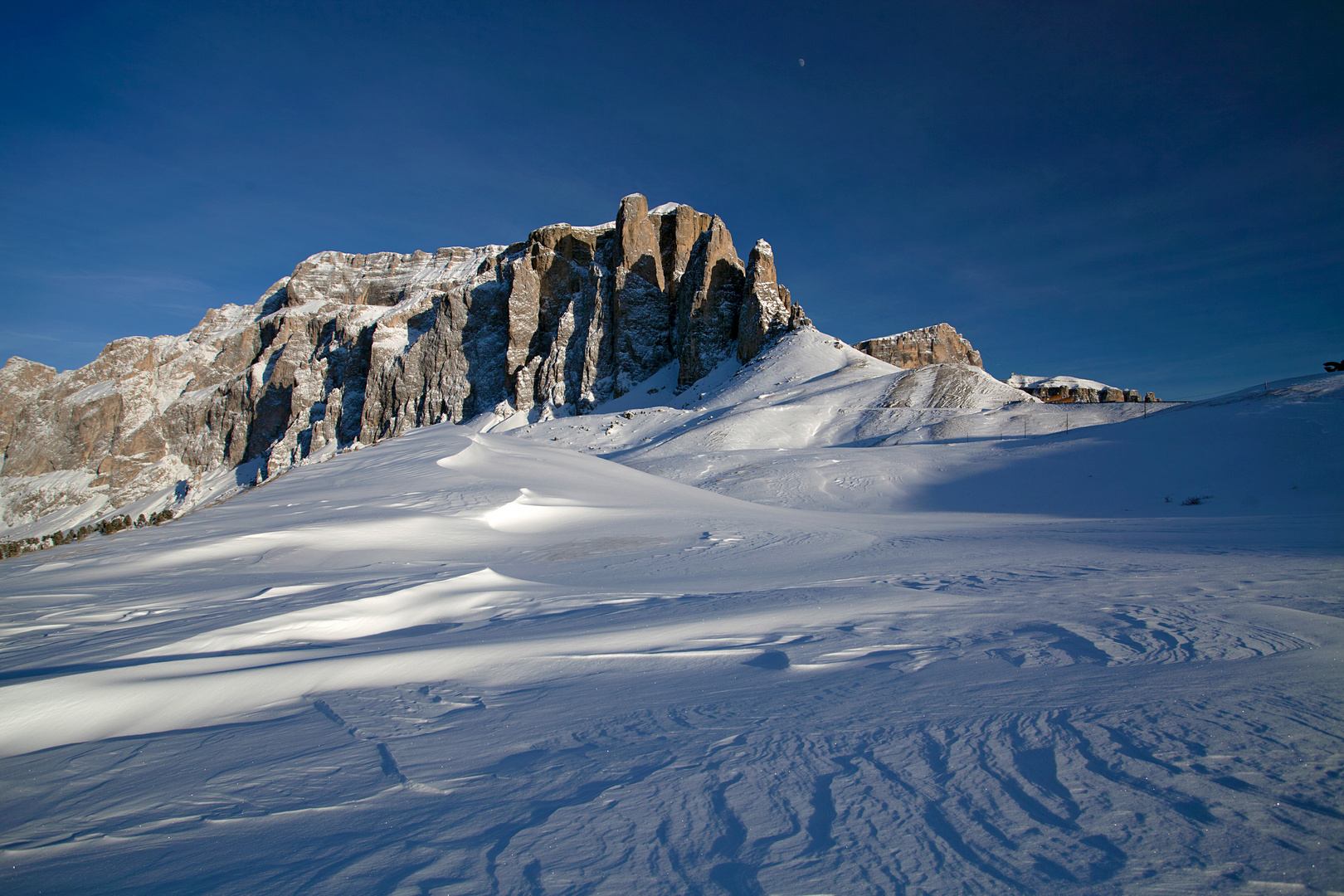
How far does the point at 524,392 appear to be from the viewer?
2640 inches

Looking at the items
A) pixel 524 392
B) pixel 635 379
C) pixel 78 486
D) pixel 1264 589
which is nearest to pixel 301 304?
pixel 78 486

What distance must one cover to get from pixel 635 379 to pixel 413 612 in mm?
60048

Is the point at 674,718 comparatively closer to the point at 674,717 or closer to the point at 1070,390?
the point at 674,717

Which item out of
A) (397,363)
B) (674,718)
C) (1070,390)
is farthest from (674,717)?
(1070,390)

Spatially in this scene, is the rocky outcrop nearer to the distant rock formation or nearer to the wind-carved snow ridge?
the distant rock formation

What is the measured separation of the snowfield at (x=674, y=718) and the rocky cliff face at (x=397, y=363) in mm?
51292

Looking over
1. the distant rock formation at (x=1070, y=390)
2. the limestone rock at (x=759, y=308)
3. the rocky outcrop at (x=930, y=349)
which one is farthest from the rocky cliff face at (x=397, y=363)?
the distant rock formation at (x=1070, y=390)

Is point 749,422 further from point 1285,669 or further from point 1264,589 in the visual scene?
point 1285,669

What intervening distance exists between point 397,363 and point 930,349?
63.3 metres

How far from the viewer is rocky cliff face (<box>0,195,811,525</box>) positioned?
209 ft

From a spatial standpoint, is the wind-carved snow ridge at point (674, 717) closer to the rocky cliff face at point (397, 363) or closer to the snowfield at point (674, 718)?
the snowfield at point (674, 718)

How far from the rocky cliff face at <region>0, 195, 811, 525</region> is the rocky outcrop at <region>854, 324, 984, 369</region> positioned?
14484 millimetres

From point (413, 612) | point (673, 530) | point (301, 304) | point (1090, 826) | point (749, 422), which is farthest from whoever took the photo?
point (301, 304)

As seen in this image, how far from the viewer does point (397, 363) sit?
245 feet
